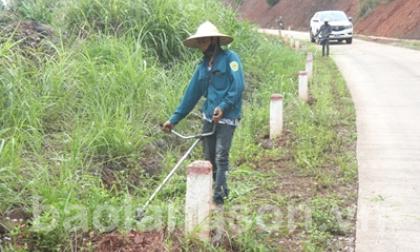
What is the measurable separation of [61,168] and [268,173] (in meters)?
2.41

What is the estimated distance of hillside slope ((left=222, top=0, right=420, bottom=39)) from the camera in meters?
28.8

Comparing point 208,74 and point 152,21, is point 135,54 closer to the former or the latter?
point 152,21

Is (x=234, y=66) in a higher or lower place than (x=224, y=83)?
higher

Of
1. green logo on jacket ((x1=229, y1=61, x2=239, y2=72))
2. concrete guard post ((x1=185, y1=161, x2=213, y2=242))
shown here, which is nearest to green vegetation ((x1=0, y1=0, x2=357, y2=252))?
concrete guard post ((x1=185, y1=161, x2=213, y2=242))

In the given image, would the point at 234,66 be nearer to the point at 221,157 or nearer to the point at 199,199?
the point at 221,157

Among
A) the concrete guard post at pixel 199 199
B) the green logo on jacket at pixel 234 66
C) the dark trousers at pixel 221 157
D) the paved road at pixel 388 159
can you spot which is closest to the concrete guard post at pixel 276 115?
the paved road at pixel 388 159

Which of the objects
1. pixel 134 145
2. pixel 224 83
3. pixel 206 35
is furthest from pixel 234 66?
pixel 134 145

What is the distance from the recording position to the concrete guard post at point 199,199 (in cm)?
391

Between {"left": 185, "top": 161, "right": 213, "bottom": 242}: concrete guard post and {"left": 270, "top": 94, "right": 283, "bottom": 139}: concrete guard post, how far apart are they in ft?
12.2

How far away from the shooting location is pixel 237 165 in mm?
6887

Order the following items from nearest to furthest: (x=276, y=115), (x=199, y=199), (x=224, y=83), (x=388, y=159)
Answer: (x=199, y=199) < (x=224, y=83) < (x=388, y=159) < (x=276, y=115)

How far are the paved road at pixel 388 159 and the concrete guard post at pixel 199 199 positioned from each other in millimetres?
1306

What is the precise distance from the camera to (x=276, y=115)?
25.0 ft

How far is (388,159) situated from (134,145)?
3.08 metres
